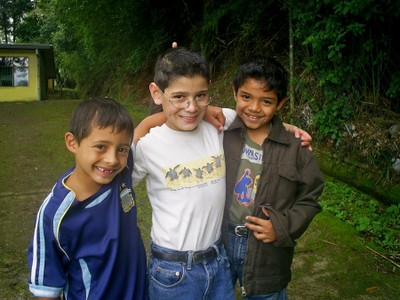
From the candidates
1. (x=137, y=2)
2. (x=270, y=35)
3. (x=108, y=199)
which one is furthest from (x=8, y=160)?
(x=137, y=2)

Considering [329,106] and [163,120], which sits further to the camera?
[329,106]

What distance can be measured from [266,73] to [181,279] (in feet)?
3.06

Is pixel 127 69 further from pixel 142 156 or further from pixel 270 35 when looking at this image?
pixel 142 156

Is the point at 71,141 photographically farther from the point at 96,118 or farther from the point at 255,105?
the point at 255,105

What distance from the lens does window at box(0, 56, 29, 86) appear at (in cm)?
1878

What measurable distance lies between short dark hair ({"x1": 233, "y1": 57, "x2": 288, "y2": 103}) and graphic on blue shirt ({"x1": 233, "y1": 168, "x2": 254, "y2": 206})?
1.23 ft

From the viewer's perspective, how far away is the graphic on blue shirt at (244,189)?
70.7 inches

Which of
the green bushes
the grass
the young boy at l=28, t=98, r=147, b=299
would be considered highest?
the young boy at l=28, t=98, r=147, b=299

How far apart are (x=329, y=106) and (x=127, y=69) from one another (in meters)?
9.15

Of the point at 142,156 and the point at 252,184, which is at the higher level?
the point at 142,156

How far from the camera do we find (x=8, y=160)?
5633 mm

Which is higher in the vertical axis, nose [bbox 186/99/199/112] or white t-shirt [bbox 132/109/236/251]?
nose [bbox 186/99/199/112]

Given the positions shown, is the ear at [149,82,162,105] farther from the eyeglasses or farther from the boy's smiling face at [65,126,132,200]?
the boy's smiling face at [65,126,132,200]

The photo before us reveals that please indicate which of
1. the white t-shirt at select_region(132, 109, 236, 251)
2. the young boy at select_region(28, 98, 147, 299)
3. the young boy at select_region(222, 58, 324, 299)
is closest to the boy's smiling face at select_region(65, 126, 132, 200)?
the young boy at select_region(28, 98, 147, 299)
